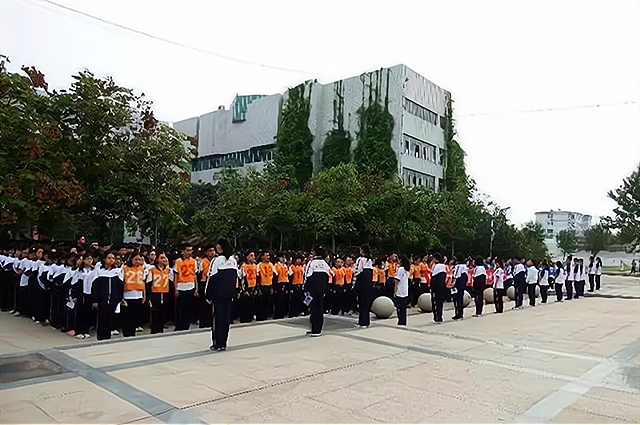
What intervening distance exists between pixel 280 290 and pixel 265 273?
2.67ft

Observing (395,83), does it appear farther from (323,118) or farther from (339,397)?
(339,397)

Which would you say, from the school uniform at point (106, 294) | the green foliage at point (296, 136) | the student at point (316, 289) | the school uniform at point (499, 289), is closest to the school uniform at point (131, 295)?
the school uniform at point (106, 294)

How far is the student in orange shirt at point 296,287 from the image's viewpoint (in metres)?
14.4

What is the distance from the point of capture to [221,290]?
30.7 ft

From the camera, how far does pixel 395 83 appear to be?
128ft

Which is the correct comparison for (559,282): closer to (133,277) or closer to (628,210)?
(133,277)

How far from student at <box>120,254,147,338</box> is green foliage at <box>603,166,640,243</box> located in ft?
165

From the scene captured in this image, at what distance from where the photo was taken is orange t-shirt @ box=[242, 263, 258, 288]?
42.8 feet

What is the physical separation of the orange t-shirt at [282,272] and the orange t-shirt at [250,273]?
766 millimetres

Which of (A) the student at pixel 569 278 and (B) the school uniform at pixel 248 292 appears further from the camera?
(A) the student at pixel 569 278

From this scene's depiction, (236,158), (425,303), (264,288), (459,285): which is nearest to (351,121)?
(236,158)

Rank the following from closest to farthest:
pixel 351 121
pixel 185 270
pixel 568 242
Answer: pixel 185 270 → pixel 351 121 → pixel 568 242

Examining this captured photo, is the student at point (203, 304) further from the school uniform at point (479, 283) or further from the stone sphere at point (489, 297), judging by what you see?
the stone sphere at point (489, 297)

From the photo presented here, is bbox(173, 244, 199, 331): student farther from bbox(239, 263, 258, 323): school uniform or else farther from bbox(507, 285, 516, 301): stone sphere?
bbox(507, 285, 516, 301): stone sphere
